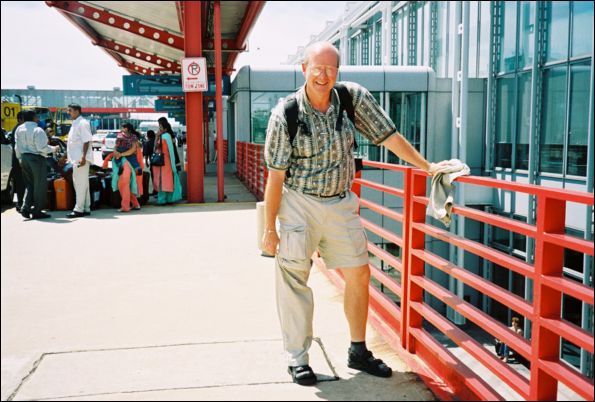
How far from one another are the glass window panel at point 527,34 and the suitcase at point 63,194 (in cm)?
1218

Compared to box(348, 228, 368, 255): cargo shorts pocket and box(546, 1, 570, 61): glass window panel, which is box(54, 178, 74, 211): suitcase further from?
box(546, 1, 570, 61): glass window panel

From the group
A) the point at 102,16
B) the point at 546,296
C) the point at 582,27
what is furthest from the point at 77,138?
the point at 582,27

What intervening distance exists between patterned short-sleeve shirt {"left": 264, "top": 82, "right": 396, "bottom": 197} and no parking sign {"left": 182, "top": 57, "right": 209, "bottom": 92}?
879 cm

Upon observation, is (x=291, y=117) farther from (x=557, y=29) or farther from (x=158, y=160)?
(x=557, y=29)

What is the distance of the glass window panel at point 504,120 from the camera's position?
1816 cm

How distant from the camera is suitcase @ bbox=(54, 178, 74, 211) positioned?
1098cm

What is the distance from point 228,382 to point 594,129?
12.1 metres

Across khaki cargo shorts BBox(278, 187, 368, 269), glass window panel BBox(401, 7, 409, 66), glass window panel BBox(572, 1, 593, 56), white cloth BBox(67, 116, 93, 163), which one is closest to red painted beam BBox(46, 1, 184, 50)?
white cloth BBox(67, 116, 93, 163)

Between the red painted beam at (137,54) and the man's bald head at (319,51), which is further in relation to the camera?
the red painted beam at (137,54)

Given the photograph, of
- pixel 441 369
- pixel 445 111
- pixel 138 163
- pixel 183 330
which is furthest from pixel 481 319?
pixel 445 111

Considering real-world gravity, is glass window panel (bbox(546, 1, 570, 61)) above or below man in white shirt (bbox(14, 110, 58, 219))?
above

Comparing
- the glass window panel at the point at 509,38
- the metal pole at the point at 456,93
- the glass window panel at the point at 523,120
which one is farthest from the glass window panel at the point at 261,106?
the glass window panel at the point at 523,120

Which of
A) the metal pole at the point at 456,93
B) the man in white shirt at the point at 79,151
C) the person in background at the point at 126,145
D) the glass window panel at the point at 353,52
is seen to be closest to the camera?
the man in white shirt at the point at 79,151

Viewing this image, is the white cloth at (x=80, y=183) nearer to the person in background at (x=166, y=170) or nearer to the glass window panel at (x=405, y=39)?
the person in background at (x=166, y=170)
